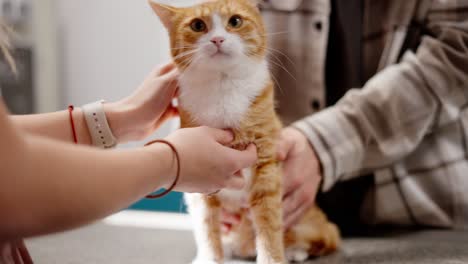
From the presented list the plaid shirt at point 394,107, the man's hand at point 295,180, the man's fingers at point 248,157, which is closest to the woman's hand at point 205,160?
the man's fingers at point 248,157

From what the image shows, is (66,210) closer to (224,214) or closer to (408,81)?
(224,214)

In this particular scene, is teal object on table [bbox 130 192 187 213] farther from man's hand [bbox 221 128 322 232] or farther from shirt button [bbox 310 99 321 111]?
shirt button [bbox 310 99 321 111]

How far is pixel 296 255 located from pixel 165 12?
601 millimetres

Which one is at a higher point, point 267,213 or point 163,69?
point 163,69

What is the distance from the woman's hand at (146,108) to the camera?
938 millimetres

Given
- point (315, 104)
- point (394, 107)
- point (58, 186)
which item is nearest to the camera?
point (58, 186)

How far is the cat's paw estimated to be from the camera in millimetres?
970

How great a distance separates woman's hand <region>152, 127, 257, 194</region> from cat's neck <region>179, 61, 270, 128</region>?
4 cm

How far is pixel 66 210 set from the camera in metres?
0.42

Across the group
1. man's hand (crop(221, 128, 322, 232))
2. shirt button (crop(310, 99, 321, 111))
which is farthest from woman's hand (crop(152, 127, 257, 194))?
shirt button (crop(310, 99, 321, 111))

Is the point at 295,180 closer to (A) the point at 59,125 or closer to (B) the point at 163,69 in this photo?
(B) the point at 163,69

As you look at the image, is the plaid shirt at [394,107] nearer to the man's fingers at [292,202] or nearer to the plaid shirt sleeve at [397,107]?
the plaid shirt sleeve at [397,107]

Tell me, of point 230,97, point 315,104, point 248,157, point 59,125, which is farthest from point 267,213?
point 315,104

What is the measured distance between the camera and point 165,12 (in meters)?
0.86
